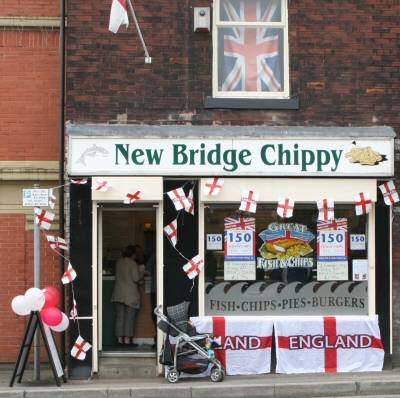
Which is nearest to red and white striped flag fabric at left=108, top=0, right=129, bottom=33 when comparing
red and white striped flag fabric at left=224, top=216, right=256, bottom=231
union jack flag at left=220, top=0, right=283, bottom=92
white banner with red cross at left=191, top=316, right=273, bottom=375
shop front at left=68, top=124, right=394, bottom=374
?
shop front at left=68, top=124, right=394, bottom=374

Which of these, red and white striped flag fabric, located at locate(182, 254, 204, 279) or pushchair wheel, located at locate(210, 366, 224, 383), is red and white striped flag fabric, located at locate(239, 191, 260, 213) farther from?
pushchair wheel, located at locate(210, 366, 224, 383)

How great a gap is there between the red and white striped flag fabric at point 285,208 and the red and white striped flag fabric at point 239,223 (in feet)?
1.58

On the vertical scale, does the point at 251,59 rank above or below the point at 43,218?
above

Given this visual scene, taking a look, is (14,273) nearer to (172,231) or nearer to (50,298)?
(50,298)

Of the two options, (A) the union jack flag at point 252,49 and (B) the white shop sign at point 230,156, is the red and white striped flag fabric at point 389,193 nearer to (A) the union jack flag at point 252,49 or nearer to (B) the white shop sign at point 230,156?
(B) the white shop sign at point 230,156

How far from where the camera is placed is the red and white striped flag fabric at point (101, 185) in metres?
10.2

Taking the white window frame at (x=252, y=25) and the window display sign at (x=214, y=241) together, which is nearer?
the window display sign at (x=214, y=241)

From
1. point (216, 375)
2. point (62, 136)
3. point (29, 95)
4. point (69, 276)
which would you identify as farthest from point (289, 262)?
point (29, 95)

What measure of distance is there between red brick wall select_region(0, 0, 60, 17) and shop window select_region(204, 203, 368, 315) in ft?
13.1

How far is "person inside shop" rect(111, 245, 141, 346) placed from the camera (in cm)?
1095

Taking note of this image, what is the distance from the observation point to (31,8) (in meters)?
11.5

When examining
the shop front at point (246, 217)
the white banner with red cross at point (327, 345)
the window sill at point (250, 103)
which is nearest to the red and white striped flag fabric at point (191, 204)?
the shop front at point (246, 217)

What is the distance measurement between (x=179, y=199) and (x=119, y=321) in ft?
6.75

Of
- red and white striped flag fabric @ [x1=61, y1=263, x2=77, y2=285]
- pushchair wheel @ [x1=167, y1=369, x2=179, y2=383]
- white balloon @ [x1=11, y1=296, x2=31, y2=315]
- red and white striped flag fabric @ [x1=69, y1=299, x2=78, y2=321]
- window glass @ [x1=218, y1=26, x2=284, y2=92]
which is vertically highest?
window glass @ [x1=218, y1=26, x2=284, y2=92]
